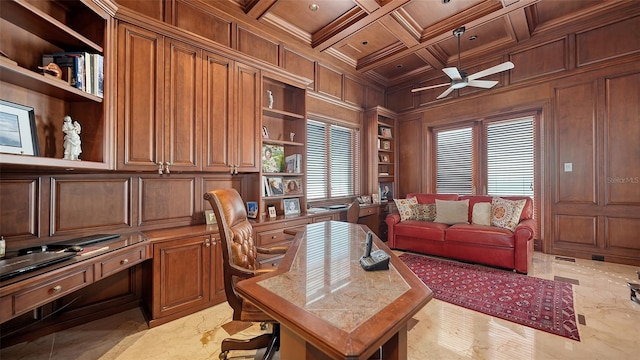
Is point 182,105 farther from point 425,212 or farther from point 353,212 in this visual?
point 425,212

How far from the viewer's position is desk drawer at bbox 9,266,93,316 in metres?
1.24

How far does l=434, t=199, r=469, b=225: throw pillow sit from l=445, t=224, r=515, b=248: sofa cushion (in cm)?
24

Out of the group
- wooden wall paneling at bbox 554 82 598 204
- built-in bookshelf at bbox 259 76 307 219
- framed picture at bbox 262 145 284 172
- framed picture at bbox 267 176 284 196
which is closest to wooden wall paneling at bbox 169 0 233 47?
built-in bookshelf at bbox 259 76 307 219

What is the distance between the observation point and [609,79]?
3637 mm

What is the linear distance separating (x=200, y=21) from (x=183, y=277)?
2869 millimetres

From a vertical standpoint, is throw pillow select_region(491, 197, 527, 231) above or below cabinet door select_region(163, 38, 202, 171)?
below

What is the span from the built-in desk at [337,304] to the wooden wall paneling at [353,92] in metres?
4.20

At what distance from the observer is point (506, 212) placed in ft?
12.1

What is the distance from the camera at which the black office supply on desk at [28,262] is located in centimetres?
128

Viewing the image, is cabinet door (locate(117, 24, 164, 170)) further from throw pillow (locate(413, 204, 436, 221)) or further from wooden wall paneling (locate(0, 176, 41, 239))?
throw pillow (locate(413, 204, 436, 221))

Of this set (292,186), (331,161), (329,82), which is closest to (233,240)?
(292,186)

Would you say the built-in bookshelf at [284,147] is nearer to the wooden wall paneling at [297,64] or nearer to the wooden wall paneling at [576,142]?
the wooden wall paneling at [297,64]

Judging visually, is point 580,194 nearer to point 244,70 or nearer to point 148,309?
point 244,70

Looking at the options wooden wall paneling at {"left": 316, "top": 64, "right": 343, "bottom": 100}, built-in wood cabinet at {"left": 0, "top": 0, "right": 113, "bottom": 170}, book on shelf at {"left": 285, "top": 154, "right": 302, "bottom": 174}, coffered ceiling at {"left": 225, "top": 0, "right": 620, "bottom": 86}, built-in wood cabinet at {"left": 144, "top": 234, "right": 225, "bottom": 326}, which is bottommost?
built-in wood cabinet at {"left": 144, "top": 234, "right": 225, "bottom": 326}
